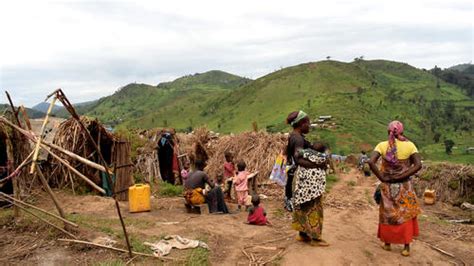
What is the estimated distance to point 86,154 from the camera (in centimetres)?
1122

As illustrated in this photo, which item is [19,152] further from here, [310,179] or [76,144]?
[310,179]

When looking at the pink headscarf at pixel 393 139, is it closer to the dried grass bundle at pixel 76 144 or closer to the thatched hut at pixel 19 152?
the thatched hut at pixel 19 152

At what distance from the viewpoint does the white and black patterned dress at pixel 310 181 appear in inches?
227

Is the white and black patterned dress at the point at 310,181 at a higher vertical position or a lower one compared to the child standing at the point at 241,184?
higher

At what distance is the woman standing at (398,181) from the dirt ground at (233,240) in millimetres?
446

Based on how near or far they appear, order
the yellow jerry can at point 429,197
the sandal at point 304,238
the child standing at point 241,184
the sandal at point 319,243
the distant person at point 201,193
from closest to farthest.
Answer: the sandal at point 319,243 < the sandal at point 304,238 < the distant person at point 201,193 < the child standing at point 241,184 < the yellow jerry can at point 429,197

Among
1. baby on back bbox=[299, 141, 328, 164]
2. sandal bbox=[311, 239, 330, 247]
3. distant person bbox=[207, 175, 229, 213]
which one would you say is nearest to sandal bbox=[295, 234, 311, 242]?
sandal bbox=[311, 239, 330, 247]

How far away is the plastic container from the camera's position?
890 centimetres

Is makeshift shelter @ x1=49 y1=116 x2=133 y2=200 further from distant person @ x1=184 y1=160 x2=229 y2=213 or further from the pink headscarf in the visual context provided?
the pink headscarf

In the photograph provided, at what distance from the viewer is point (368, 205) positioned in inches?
395

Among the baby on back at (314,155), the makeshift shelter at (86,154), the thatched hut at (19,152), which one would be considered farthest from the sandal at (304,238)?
the makeshift shelter at (86,154)

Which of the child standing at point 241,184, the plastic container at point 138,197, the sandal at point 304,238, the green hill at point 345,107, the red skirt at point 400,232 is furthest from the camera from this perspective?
the green hill at point 345,107

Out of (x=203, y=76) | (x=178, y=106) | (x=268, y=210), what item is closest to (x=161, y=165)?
(x=268, y=210)

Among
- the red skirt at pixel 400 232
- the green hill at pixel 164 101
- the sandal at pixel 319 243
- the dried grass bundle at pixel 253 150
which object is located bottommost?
the sandal at pixel 319 243
